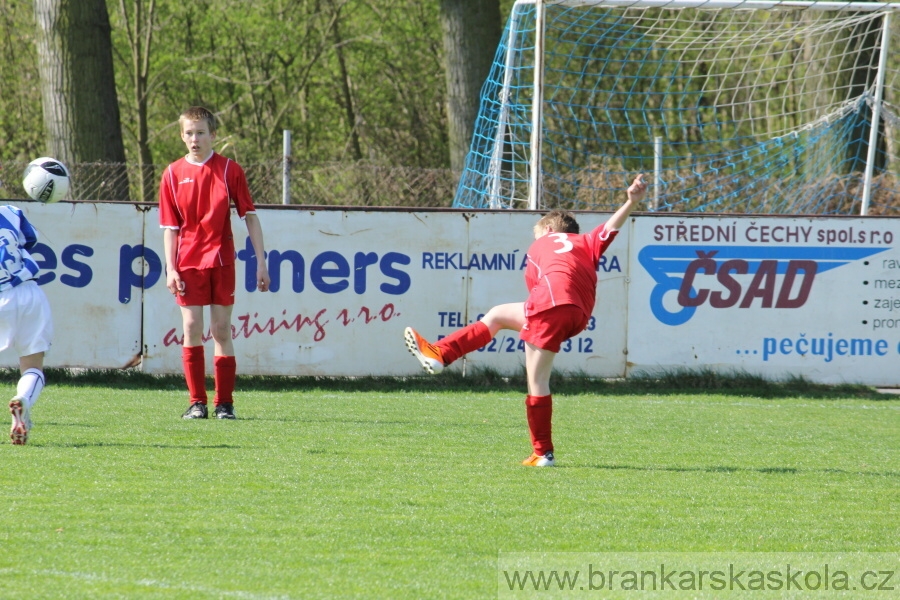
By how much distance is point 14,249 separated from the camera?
20.1 ft

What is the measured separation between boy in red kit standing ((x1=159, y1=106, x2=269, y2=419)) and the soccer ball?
0.64m

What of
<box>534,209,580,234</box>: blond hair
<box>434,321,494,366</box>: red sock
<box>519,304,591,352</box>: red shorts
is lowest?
<box>434,321,494,366</box>: red sock

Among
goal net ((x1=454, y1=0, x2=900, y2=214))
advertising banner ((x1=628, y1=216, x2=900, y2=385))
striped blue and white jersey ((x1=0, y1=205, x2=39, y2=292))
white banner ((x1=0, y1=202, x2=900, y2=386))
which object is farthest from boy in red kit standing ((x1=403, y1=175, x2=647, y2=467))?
goal net ((x1=454, y1=0, x2=900, y2=214))

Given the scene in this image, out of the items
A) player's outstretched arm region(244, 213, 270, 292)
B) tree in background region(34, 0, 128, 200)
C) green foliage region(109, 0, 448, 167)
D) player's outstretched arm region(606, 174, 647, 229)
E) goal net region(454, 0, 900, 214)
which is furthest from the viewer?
green foliage region(109, 0, 448, 167)

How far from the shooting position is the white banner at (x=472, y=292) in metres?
10.0

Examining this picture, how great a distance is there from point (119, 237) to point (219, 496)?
18.7ft

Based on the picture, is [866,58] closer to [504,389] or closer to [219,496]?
[504,389]

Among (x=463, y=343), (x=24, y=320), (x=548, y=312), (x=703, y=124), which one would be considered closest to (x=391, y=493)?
(x=463, y=343)

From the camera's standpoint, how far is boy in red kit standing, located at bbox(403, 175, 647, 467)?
19.3ft

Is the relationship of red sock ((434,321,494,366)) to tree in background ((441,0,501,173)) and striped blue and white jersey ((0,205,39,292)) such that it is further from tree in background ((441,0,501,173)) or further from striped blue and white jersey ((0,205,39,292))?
tree in background ((441,0,501,173))

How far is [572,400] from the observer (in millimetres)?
9461

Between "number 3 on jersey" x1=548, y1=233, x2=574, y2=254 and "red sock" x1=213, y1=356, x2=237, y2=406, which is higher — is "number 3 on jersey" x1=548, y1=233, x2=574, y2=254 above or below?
above

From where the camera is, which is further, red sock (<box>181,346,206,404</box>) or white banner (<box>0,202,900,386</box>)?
white banner (<box>0,202,900,386</box>)

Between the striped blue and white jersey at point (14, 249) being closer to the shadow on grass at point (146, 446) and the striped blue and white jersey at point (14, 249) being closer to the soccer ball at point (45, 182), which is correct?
the soccer ball at point (45, 182)
